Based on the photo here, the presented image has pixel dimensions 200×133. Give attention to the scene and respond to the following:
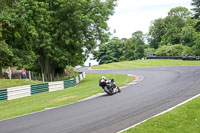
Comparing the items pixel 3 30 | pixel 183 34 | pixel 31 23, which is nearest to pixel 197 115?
pixel 31 23

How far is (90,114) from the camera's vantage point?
1076 centimetres

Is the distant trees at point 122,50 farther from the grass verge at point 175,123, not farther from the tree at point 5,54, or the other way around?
the grass verge at point 175,123

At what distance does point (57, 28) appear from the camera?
30.3 meters

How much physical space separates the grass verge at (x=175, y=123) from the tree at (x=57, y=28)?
815 inches

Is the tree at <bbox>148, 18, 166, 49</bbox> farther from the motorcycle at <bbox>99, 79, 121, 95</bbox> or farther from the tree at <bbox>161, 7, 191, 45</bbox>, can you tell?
the motorcycle at <bbox>99, 79, 121, 95</bbox>

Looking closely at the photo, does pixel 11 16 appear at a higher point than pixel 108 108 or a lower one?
higher

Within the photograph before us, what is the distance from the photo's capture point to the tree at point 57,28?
92.2ft

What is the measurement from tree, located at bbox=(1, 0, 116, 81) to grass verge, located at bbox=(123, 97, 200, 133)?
20698 mm

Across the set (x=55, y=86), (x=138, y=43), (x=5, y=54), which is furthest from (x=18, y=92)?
(x=138, y=43)

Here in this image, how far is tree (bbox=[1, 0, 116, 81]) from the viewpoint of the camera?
92.2 feet

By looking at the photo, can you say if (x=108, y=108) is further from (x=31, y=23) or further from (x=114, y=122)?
(x=31, y=23)

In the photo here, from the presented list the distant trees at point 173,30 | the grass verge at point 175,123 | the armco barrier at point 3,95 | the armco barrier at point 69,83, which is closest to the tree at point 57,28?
the armco barrier at point 69,83

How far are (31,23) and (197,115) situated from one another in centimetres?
2323

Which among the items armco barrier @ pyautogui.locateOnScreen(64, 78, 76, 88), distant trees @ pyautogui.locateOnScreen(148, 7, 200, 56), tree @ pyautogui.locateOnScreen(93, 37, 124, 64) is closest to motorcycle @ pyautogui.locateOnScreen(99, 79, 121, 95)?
armco barrier @ pyautogui.locateOnScreen(64, 78, 76, 88)
